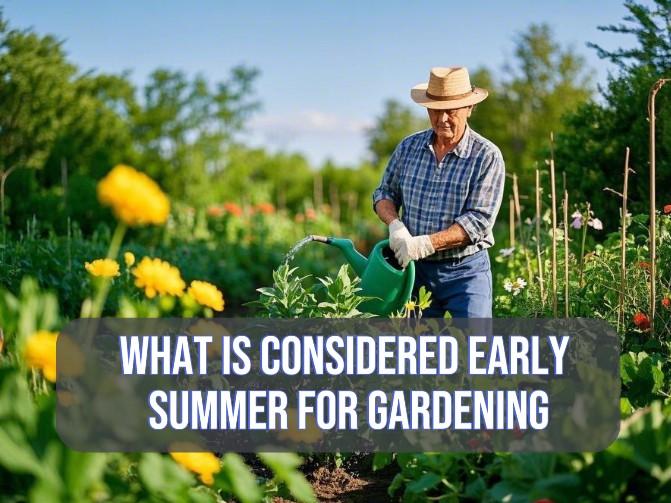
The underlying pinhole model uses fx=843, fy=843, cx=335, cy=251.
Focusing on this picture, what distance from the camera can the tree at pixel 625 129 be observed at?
5.02 m

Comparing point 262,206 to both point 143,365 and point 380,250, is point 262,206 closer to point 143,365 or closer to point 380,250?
point 380,250

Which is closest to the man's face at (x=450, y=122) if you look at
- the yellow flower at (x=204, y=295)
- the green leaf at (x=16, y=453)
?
the yellow flower at (x=204, y=295)

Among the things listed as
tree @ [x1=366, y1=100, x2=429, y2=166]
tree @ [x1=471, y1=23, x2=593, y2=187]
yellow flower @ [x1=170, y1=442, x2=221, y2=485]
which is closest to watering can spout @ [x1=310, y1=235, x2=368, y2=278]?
yellow flower @ [x1=170, y1=442, x2=221, y2=485]

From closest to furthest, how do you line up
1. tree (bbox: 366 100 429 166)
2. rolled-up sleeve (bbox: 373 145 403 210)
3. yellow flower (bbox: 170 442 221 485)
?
yellow flower (bbox: 170 442 221 485), rolled-up sleeve (bbox: 373 145 403 210), tree (bbox: 366 100 429 166)

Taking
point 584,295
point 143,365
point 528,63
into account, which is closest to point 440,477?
point 143,365

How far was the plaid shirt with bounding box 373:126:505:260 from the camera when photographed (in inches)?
136

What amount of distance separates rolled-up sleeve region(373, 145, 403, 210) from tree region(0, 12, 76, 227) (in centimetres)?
544

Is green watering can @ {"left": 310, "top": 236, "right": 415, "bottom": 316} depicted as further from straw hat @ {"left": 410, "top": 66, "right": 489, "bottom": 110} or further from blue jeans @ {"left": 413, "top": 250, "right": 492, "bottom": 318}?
straw hat @ {"left": 410, "top": 66, "right": 489, "bottom": 110}

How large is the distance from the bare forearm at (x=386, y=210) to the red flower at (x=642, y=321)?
1.12m

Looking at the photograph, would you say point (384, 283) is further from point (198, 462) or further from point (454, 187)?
point (198, 462)

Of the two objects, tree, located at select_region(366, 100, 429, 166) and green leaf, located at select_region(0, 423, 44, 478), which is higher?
tree, located at select_region(366, 100, 429, 166)

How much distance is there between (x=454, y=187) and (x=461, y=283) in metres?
0.41

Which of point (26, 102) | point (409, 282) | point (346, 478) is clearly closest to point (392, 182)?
point (409, 282)

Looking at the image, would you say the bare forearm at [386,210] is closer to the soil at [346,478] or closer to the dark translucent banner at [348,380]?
the dark translucent banner at [348,380]
